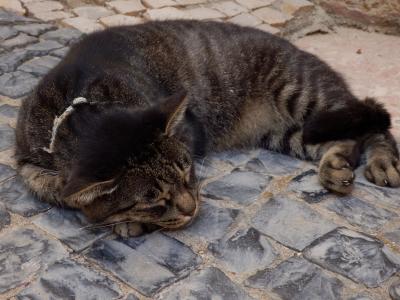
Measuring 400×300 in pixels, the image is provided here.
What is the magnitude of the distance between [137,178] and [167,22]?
1.70m

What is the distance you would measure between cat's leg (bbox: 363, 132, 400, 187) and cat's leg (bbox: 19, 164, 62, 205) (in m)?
1.63

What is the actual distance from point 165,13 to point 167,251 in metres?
3.05

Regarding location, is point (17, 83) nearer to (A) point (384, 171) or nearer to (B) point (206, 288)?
(B) point (206, 288)

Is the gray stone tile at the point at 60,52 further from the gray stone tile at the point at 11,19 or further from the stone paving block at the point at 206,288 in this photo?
the stone paving block at the point at 206,288

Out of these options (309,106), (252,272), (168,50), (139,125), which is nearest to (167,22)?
(168,50)

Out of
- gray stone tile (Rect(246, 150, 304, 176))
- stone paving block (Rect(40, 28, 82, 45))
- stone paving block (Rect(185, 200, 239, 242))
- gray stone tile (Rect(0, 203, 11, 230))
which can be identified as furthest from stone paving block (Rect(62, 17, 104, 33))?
stone paving block (Rect(185, 200, 239, 242))

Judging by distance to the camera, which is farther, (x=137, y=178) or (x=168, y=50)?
(x=168, y=50)

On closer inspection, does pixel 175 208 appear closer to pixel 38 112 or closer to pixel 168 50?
pixel 38 112

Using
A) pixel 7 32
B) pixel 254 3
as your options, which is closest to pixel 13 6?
pixel 7 32

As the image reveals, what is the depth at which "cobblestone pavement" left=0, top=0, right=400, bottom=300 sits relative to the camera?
8.20 ft

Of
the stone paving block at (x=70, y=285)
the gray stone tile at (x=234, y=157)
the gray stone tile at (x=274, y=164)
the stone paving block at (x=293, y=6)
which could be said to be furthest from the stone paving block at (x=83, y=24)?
the stone paving block at (x=70, y=285)

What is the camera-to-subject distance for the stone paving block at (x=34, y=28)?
493 centimetres

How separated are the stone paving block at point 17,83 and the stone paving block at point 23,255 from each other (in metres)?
1.51

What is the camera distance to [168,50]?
12.1 feet
